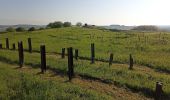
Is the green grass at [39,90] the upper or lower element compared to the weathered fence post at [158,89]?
lower

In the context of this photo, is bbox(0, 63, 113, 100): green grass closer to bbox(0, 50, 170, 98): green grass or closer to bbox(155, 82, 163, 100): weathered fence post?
bbox(155, 82, 163, 100): weathered fence post

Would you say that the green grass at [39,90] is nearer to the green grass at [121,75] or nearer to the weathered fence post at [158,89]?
the weathered fence post at [158,89]

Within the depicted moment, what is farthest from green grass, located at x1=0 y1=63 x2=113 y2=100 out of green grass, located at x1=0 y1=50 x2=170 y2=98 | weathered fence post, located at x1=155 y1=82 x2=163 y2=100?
green grass, located at x1=0 y1=50 x2=170 y2=98

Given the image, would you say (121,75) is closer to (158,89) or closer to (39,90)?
(158,89)

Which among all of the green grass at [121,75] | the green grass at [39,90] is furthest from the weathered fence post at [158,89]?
the green grass at [39,90]

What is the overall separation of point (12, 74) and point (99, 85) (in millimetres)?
6460

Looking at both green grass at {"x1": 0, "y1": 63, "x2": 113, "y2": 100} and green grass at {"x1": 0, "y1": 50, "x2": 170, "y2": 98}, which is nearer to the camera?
green grass at {"x1": 0, "y1": 63, "x2": 113, "y2": 100}

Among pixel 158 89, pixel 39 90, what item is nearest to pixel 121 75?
pixel 158 89

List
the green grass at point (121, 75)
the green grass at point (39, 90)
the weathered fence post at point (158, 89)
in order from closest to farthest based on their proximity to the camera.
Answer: the weathered fence post at point (158, 89) < the green grass at point (39, 90) < the green grass at point (121, 75)

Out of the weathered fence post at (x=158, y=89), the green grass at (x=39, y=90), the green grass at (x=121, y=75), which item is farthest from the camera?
the green grass at (x=121, y=75)

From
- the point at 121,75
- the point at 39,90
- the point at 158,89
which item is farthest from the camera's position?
the point at 121,75

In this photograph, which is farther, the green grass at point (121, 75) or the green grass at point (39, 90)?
the green grass at point (121, 75)

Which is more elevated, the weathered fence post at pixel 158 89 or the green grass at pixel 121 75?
the weathered fence post at pixel 158 89

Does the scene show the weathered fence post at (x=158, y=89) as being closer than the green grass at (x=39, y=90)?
Yes
